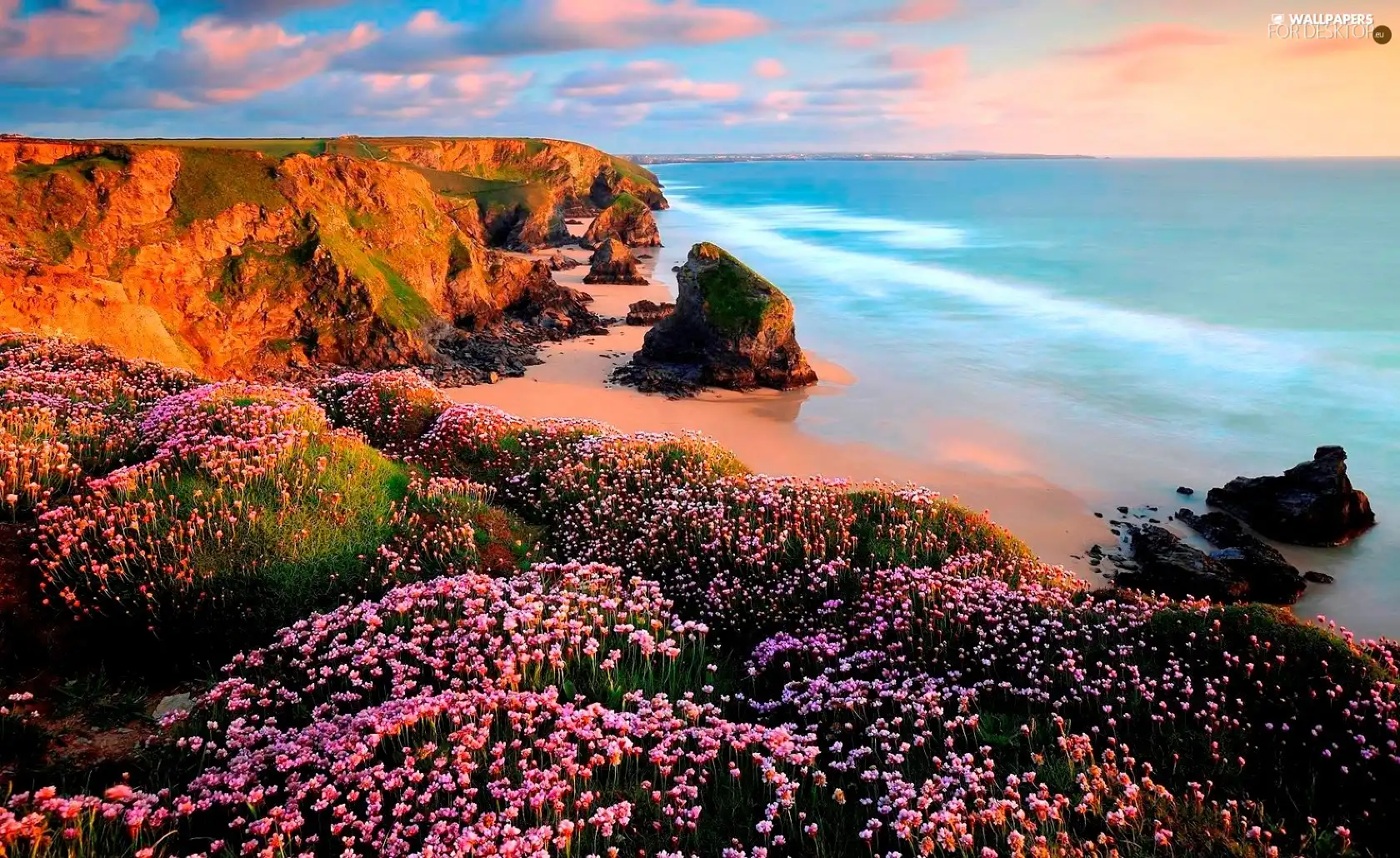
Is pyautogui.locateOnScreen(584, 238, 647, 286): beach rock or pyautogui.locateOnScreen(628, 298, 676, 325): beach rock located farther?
pyautogui.locateOnScreen(584, 238, 647, 286): beach rock

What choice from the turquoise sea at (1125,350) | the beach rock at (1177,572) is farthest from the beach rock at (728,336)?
the beach rock at (1177,572)

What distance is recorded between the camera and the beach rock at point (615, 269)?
52.7 m

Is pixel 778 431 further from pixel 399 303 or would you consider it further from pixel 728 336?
pixel 399 303

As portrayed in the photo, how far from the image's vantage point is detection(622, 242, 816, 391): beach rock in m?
30.0

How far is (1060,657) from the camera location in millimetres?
6098

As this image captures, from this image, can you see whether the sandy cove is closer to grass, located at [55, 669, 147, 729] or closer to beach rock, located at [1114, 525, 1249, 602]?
beach rock, located at [1114, 525, 1249, 602]

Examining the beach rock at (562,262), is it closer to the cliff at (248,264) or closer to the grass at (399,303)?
the cliff at (248,264)

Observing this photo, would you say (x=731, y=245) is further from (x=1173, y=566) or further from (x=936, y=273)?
(x=1173, y=566)

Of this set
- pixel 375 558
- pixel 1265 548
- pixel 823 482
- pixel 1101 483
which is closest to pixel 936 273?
pixel 1101 483

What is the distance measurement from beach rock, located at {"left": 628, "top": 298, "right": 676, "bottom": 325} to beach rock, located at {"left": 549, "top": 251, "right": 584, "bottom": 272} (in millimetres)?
18300

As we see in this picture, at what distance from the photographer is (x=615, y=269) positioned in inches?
2087

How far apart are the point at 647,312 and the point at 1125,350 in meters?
23.1

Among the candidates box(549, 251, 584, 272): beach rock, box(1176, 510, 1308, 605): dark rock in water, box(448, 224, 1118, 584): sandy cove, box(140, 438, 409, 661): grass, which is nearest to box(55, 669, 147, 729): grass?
box(140, 438, 409, 661): grass

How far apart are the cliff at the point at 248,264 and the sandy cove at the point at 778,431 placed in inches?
117
